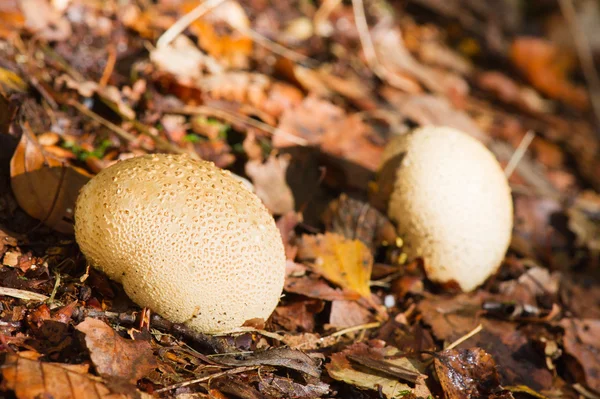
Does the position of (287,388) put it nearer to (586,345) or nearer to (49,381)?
(49,381)

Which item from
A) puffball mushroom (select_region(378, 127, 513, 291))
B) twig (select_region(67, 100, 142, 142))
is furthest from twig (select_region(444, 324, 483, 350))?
twig (select_region(67, 100, 142, 142))

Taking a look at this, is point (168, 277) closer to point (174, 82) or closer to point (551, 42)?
point (174, 82)

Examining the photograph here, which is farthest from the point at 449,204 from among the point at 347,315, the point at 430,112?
the point at 430,112

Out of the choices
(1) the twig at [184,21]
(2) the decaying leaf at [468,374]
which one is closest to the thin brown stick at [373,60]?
(1) the twig at [184,21]

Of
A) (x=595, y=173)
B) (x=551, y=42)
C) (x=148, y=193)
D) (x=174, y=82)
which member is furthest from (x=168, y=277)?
(x=551, y=42)

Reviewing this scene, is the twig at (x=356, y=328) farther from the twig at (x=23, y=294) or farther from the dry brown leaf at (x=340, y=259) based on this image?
the twig at (x=23, y=294)
